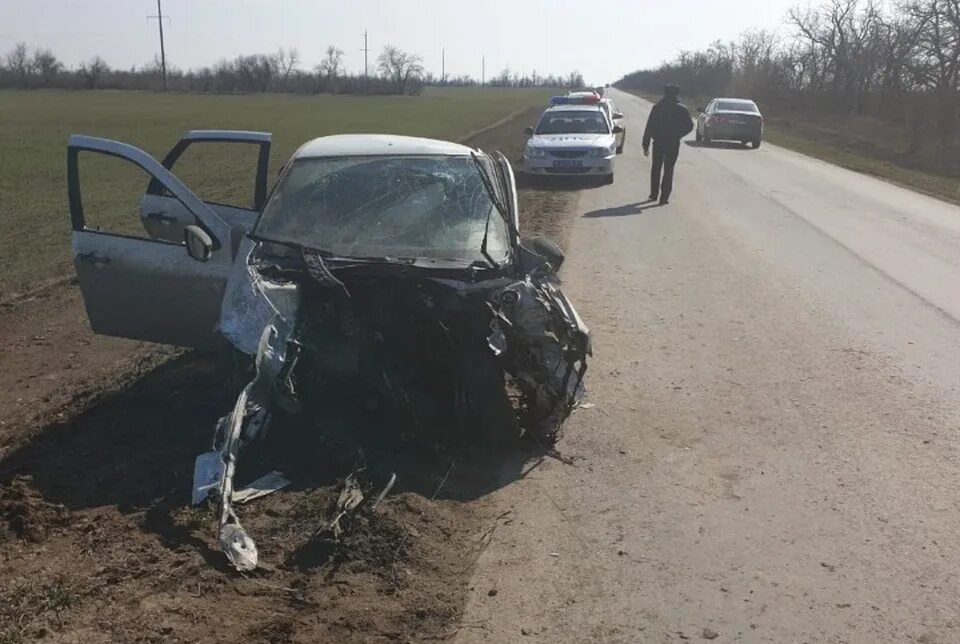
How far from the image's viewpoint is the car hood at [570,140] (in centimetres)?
1891

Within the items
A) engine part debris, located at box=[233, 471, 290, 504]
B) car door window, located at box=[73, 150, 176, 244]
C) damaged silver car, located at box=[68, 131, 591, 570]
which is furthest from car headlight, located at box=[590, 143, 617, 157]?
engine part debris, located at box=[233, 471, 290, 504]

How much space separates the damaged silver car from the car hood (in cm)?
1230

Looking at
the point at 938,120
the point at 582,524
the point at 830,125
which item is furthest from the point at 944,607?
the point at 830,125

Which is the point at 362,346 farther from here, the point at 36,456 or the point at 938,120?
the point at 938,120

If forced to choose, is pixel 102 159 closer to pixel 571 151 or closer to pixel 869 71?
pixel 571 151

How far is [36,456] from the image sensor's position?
5363mm

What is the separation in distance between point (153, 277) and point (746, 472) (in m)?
3.88

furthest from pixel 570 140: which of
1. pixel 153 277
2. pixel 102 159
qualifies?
pixel 102 159

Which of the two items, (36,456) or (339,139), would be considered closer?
(36,456)

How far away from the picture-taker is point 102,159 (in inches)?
1064

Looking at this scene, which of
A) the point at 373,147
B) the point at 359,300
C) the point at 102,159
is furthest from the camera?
the point at 102,159

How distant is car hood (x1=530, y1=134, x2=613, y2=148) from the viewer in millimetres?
18906

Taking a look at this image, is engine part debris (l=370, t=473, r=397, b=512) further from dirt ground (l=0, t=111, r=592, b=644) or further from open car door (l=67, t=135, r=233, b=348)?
open car door (l=67, t=135, r=233, b=348)

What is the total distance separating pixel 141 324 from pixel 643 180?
1551 centimetres
